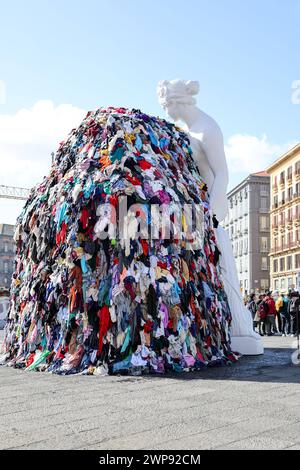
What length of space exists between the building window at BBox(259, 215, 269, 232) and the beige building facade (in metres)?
4.67

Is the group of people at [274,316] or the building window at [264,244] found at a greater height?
the building window at [264,244]

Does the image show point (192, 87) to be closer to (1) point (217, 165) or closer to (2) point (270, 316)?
(1) point (217, 165)

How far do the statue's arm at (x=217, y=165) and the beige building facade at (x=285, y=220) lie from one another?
50748 mm

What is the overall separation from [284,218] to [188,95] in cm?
5715

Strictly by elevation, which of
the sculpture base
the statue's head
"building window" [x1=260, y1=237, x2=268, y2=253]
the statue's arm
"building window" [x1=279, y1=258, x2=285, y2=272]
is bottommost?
the sculpture base

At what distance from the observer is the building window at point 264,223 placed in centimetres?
7312

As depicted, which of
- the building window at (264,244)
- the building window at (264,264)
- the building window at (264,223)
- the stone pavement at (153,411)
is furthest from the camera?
the building window at (264,223)

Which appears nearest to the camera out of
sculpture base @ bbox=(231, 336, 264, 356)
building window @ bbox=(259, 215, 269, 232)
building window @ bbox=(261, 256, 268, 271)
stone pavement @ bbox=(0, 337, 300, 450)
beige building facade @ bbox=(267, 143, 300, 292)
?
stone pavement @ bbox=(0, 337, 300, 450)

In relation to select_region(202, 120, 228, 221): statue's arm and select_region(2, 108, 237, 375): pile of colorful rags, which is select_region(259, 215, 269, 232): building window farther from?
select_region(2, 108, 237, 375): pile of colorful rags

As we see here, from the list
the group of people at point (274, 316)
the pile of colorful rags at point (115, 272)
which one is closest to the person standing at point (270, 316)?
the group of people at point (274, 316)

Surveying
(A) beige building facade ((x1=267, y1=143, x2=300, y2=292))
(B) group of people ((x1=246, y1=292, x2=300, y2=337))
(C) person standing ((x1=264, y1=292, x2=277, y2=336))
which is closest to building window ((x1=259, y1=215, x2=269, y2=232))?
(A) beige building facade ((x1=267, y1=143, x2=300, y2=292))

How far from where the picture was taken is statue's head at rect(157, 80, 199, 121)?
9148 millimetres

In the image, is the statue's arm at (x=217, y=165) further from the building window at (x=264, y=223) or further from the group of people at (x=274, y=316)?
the building window at (x=264, y=223)
